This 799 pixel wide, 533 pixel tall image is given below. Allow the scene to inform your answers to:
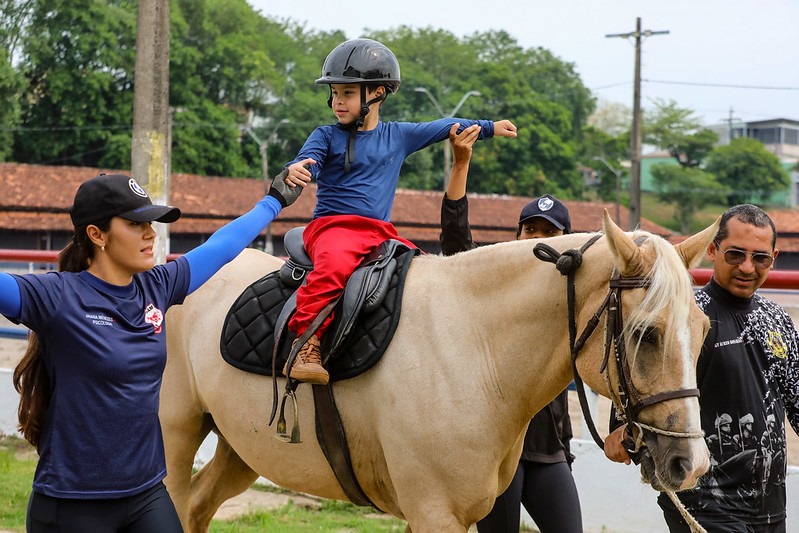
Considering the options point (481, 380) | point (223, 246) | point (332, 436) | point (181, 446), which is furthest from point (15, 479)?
point (481, 380)

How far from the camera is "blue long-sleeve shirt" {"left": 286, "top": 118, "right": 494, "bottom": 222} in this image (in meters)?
3.86

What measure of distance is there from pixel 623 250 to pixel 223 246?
142 cm

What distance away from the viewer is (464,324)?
3.47 meters

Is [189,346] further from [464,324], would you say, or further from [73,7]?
[73,7]

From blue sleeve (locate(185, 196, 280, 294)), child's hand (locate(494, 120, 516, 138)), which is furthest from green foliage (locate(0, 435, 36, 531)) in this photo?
child's hand (locate(494, 120, 516, 138))

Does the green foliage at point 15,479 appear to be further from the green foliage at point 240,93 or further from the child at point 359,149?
the green foliage at point 240,93

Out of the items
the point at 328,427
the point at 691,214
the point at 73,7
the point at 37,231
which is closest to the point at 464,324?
the point at 328,427

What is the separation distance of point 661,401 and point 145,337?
5.39ft

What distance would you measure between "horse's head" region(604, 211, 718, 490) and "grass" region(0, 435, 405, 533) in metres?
3.18

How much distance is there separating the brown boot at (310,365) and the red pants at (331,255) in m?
0.06

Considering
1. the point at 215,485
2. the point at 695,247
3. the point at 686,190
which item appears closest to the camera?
the point at 695,247

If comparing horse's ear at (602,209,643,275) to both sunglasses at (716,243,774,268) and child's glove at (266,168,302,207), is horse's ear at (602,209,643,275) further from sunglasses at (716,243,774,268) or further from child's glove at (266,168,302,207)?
child's glove at (266,168,302,207)

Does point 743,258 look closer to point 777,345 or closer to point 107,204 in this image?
point 777,345

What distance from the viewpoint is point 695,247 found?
3092 millimetres
